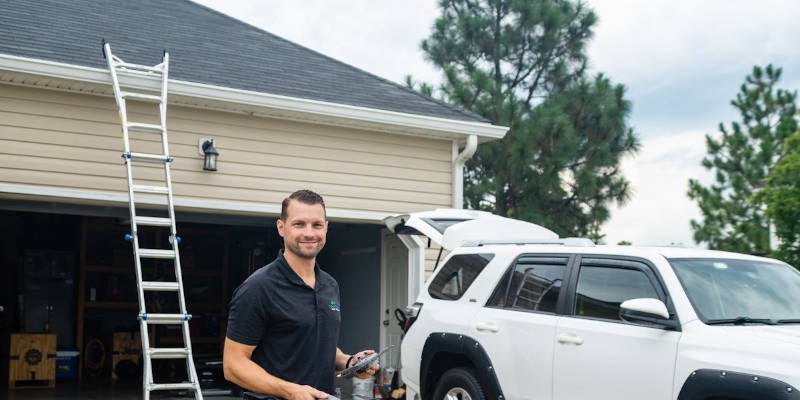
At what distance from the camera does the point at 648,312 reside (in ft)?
17.0

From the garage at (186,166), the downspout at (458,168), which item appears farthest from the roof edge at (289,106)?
the downspout at (458,168)

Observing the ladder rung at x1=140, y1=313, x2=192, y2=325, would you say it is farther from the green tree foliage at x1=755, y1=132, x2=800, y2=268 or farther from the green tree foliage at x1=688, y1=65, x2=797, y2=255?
the green tree foliage at x1=688, y1=65, x2=797, y2=255

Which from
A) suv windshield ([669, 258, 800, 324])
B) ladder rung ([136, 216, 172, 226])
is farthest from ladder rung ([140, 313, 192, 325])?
suv windshield ([669, 258, 800, 324])

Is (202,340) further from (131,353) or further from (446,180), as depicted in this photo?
(446,180)

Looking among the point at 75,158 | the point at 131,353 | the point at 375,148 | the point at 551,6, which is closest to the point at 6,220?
the point at 131,353

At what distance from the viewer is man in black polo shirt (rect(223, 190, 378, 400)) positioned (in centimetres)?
304

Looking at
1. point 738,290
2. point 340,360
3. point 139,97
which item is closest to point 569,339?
point 738,290

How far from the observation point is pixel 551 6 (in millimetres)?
23344

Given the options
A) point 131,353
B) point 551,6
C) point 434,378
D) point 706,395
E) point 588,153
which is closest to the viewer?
point 706,395

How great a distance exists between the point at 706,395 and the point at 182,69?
7475mm

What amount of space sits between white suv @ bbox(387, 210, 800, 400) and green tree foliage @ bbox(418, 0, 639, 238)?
13242 millimetres

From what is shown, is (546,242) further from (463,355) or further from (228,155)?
(228,155)

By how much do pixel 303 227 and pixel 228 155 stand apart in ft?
23.8

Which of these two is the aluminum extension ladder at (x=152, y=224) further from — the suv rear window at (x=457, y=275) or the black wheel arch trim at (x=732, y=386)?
the black wheel arch trim at (x=732, y=386)
